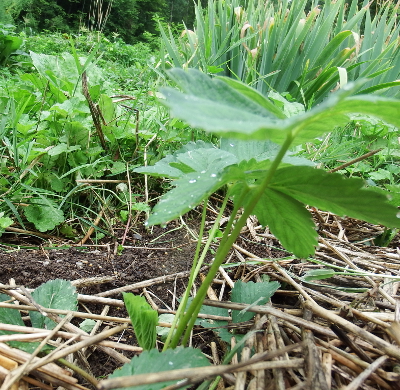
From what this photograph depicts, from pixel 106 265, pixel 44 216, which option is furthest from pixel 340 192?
pixel 44 216

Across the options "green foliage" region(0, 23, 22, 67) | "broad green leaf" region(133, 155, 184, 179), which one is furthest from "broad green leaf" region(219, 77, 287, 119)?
"green foliage" region(0, 23, 22, 67)

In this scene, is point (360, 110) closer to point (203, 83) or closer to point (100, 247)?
point (203, 83)

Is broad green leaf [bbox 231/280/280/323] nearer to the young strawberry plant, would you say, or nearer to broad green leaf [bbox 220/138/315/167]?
the young strawberry plant

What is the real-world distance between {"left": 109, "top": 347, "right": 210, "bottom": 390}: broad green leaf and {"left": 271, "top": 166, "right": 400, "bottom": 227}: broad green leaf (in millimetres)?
272

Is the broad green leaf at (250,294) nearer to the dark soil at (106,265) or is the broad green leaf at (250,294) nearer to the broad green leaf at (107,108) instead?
the dark soil at (106,265)

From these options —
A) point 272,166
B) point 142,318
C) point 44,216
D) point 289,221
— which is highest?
point 272,166

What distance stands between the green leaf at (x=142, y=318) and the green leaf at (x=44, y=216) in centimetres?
76

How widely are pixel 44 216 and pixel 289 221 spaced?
95cm

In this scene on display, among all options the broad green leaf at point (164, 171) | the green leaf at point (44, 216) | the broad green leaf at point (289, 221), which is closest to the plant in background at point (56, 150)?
the green leaf at point (44, 216)

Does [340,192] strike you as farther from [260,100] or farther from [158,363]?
[158,363]

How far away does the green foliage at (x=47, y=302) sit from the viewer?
0.62 meters

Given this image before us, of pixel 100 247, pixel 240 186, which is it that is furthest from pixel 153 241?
pixel 240 186

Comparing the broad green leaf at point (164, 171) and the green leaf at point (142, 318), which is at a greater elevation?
the broad green leaf at point (164, 171)

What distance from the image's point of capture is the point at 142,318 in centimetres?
52
